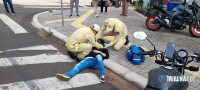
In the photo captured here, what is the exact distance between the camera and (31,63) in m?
6.68

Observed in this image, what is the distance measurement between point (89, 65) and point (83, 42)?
2.23 ft

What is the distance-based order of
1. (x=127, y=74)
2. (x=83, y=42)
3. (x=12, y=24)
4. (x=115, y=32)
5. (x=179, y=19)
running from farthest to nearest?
(x=12, y=24), (x=179, y=19), (x=115, y=32), (x=83, y=42), (x=127, y=74)

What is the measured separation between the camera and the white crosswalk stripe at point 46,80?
Result: 543 cm

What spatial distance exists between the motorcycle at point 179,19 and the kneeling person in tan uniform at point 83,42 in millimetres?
4270

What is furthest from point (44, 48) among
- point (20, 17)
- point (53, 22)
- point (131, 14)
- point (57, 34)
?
point (131, 14)

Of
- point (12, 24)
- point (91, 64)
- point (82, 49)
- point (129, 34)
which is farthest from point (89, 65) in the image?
point (12, 24)

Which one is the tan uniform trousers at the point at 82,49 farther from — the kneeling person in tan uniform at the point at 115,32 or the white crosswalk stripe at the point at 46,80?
the kneeling person in tan uniform at the point at 115,32

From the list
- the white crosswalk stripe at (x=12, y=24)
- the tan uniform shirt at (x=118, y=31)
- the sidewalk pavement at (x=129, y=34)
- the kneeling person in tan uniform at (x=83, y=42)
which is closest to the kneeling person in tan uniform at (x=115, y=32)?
the tan uniform shirt at (x=118, y=31)

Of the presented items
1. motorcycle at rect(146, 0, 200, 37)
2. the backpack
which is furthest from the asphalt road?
motorcycle at rect(146, 0, 200, 37)

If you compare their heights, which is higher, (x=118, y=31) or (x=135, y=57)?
(x=118, y=31)

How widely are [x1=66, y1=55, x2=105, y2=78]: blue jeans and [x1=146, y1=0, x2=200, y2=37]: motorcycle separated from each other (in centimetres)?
460

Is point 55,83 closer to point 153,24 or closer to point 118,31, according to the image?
point 118,31

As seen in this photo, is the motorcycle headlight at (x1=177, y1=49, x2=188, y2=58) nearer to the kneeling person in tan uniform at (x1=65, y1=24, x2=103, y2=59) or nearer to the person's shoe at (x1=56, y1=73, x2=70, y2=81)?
the person's shoe at (x1=56, y1=73, x2=70, y2=81)

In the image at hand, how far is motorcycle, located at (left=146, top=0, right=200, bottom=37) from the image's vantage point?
9.82 meters
